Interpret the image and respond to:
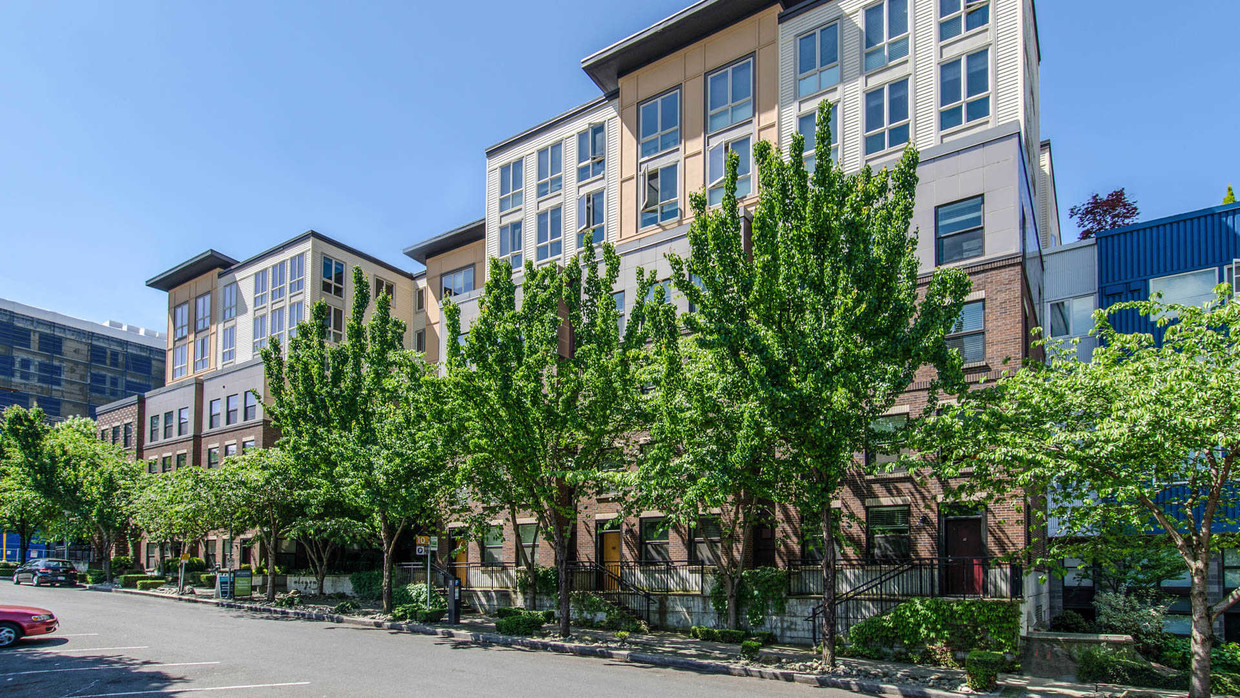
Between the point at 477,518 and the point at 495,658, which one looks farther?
the point at 477,518

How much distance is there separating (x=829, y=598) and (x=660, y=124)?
64.8 ft

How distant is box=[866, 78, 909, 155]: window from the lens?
87.2 feet

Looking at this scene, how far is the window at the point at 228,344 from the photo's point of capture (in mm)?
52584

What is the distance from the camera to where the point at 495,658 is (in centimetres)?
2008

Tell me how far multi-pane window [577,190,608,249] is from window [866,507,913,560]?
1570 cm

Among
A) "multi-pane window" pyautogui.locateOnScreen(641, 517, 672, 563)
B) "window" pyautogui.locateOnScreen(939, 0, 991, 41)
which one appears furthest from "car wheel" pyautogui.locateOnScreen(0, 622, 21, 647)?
"window" pyautogui.locateOnScreen(939, 0, 991, 41)

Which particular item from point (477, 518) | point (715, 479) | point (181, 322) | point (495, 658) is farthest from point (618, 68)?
point (181, 322)

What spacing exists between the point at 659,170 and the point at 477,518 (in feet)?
46.1

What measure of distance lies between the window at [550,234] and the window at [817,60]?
1150 cm

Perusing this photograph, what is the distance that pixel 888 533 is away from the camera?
2355 cm

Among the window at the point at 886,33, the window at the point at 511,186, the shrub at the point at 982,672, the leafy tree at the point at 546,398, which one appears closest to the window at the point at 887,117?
the window at the point at 886,33

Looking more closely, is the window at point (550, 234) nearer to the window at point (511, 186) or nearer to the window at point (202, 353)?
the window at point (511, 186)

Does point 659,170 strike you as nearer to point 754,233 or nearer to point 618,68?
point 618,68

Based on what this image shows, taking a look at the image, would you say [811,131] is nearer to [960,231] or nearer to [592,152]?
[960,231]
